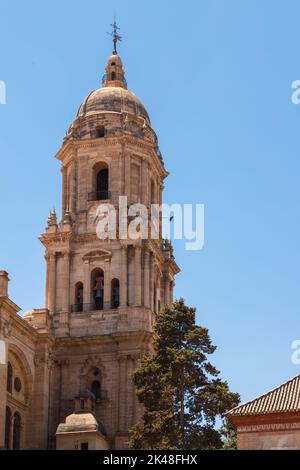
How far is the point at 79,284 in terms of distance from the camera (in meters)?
69.8

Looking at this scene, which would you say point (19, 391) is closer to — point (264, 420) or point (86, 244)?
point (86, 244)

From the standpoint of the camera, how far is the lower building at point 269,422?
147 ft

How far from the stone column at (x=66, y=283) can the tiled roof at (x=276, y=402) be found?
965 inches

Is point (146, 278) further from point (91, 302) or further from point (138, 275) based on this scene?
point (91, 302)

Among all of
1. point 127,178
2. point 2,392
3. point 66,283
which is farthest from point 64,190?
point 2,392

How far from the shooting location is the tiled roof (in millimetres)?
45062

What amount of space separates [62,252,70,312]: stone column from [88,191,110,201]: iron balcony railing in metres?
4.46

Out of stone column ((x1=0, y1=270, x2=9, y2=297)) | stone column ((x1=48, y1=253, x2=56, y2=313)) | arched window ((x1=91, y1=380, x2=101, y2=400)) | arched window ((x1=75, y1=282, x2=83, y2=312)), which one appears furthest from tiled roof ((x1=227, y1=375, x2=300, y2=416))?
stone column ((x1=48, y1=253, x2=56, y2=313))

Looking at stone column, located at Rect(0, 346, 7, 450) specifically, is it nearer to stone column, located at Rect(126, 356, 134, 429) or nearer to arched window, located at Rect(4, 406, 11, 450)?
arched window, located at Rect(4, 406, 11, 450)

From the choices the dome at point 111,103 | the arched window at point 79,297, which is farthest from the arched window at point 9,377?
the dome at point 111,103
